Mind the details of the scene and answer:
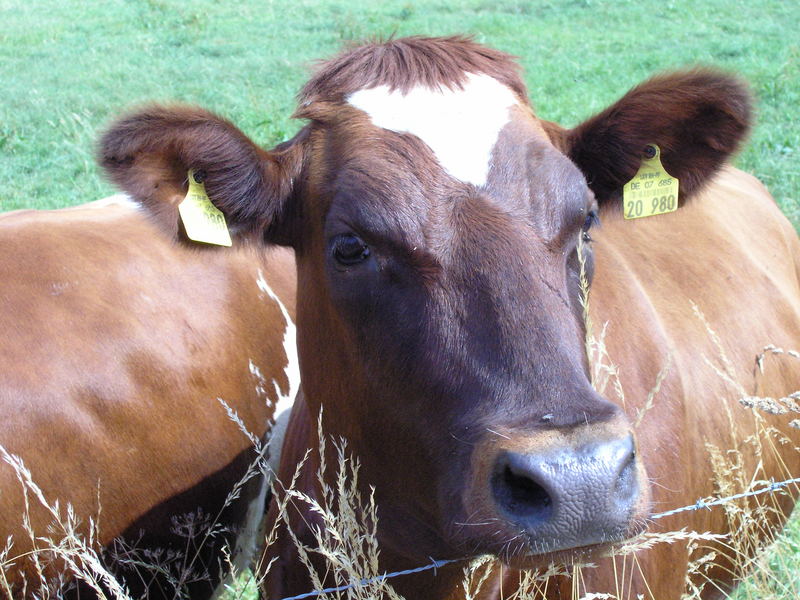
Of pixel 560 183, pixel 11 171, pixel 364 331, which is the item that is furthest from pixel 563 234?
pixel 11 171

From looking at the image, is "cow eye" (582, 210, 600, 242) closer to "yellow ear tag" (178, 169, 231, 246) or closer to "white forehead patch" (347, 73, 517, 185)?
"white forehead patch" (347, 73, 517, 185)

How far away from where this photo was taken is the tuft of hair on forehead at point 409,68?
283 centimetres

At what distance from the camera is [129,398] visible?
383cm

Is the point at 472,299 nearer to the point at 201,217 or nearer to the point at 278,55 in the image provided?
the point at 201,217

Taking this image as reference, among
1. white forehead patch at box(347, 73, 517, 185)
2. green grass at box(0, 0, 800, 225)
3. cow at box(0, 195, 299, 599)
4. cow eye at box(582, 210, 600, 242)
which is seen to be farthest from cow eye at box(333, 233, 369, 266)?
green grass at box(0, 0, 800, 225)

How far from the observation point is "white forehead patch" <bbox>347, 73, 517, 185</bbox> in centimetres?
252

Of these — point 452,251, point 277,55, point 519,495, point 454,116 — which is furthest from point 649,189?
point 277,55

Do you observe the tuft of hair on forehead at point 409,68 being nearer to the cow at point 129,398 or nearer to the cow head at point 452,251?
the cow head at point 452,251

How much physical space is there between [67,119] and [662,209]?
9792 millimetres

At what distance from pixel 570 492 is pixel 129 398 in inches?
91.4

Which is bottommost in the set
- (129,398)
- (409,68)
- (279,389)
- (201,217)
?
(279,389)

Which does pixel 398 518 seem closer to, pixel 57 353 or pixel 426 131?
pixel 426 131

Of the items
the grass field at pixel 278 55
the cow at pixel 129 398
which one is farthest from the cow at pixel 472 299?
the grass field at pixel 278 55

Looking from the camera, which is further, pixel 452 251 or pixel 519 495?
pixel 452 251
